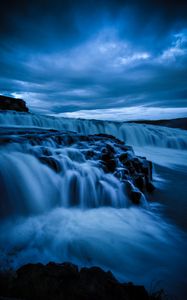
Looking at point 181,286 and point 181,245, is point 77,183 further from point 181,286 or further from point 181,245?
point 181,286

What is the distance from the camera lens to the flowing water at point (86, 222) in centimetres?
267

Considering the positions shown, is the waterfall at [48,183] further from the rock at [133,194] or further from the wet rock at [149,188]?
the wet rock at [149,188]

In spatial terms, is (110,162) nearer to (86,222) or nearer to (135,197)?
(135,197)

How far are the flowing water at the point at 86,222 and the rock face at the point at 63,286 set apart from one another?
754 mm

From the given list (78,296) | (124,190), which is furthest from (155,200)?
(78,296)

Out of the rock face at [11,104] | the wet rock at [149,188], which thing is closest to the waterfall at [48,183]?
the wet rock at [149,188]

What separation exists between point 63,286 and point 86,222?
90.1 inches

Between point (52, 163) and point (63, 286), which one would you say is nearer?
point (63, 286)

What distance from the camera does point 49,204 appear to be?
13.7 feet

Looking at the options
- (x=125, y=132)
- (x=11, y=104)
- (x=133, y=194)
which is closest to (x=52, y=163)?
(x=133, y=194)

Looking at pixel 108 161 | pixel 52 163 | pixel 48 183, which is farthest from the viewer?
pixel 108 161

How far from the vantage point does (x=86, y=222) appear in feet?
12.2

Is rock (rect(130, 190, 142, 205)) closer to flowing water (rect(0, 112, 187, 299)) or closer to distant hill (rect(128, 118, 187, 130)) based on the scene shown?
flowing water (rect(0, 112, 187, 299))

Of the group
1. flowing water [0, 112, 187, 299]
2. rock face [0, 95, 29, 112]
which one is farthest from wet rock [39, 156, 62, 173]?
rock face [0, 95, 29, 112]
